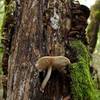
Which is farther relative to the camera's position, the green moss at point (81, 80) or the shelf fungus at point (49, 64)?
the green moss at point (81, 80)

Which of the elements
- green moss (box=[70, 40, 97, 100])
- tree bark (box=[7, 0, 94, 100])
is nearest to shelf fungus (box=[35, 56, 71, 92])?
tree bark (box=[7, 0, 94, 100])

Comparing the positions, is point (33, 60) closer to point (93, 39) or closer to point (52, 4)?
point (52, 4)

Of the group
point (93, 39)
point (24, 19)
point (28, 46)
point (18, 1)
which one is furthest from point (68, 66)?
point (93, 39)

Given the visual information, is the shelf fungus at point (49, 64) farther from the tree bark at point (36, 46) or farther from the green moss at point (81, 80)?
the green moss at point (81, 80)

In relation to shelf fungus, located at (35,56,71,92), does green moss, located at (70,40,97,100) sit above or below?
below

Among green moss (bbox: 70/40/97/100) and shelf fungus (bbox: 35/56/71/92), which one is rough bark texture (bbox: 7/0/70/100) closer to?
shelf fungus (bbox: 35/56/71/92)

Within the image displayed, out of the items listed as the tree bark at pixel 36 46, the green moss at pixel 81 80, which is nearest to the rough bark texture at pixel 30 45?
the tree bark at pixel 36 46

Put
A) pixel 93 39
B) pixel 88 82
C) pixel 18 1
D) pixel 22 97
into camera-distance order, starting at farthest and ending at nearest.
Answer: pixel 93 39, pixel 18 1, pixel 88 82, pixel 22 97
